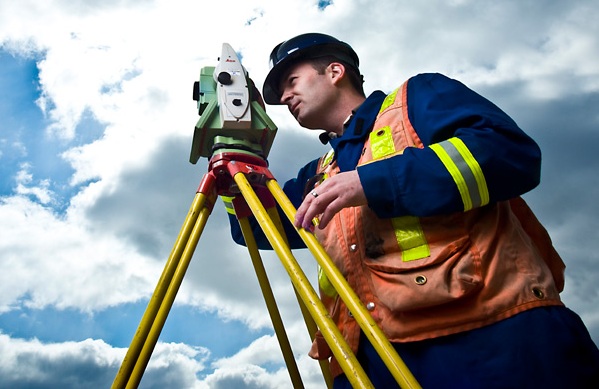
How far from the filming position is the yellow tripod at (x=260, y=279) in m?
1.37

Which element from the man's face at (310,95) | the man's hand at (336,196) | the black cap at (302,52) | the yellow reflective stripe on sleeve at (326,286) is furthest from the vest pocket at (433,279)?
the black cap at (302,52)

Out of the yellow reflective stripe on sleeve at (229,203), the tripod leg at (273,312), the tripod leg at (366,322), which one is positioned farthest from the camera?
the yellow reflective stripe on sleeve at (229,203)

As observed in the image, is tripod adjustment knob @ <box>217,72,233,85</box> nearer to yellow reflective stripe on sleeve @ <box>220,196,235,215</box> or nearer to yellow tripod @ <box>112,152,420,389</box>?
yellow tripod @ <box>112,152,420,389</box>

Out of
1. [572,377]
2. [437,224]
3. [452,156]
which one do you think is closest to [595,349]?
[572,377]

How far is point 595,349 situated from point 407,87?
1.15m

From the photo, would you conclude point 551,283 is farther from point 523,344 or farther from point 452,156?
point 452,156

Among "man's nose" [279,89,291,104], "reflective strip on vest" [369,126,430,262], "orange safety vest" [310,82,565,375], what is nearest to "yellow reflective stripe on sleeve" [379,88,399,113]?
"orange safety vest" [310,82,565,375]

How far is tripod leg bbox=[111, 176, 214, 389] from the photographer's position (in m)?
1.68

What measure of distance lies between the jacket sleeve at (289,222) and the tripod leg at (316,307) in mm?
666

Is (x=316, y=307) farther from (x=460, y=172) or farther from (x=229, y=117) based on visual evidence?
(x=229, y=117)

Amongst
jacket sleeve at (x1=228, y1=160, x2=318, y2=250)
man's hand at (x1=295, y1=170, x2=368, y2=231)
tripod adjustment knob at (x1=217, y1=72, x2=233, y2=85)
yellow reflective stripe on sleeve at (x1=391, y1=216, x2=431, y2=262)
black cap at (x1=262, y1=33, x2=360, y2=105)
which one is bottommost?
yellow reflective stripe on sleeve at (x1=391, y1=216, x2=431, y2=262)

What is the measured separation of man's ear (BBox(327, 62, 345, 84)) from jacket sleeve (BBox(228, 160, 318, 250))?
20.9 inches

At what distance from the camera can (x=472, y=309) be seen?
1461mm

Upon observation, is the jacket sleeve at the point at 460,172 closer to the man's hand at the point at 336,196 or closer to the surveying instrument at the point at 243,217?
the man's hand at the point at 336,196
